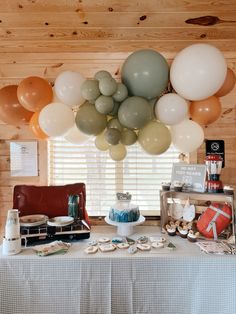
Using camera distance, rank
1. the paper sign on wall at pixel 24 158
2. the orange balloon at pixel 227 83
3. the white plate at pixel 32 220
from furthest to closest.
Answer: the paper sign on wall at pixel 24 158
the white plate at pixel 32 220
the orange balloon at pixel 227 83

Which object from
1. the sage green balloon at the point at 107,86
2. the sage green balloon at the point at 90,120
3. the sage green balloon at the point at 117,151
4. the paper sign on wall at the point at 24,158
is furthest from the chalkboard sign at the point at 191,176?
the paper sign on wall at the point at 24,158

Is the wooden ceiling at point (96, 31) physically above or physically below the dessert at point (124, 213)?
above

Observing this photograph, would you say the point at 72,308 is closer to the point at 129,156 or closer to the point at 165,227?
the point at 165,227

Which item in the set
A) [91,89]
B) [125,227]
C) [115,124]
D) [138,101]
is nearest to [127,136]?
[115,124]

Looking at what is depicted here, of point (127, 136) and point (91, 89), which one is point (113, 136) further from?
point (91, 89)

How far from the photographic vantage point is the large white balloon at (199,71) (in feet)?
4.53

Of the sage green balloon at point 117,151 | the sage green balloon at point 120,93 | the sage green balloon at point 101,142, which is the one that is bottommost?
the sage green balloon at point 117,151

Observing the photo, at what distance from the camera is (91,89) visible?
1.44 metres

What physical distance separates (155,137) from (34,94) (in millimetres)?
785

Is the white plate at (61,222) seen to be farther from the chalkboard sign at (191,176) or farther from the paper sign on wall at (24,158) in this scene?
the chalkboard sign at (191,176)

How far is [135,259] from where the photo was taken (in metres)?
1.50

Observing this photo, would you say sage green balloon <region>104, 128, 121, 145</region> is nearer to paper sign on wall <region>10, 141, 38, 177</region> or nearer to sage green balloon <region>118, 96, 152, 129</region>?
sage green balloon <region>118, 96, 152, 129</region>

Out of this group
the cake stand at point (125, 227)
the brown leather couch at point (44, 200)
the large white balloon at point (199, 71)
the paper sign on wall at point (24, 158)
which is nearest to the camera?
the large white balloon at point (199, 71)

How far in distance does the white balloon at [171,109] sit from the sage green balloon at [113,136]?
28cm
